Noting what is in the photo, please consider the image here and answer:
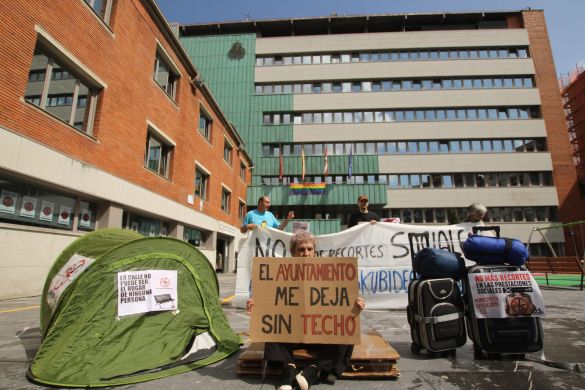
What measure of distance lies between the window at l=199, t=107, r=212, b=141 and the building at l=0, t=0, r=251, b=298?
2.02 m

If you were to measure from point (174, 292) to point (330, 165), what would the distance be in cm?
3047

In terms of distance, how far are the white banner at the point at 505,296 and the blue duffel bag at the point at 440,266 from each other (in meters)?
0.21

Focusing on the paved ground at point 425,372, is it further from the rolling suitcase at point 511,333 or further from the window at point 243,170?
the window at point 243,170

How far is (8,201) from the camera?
7652 mm

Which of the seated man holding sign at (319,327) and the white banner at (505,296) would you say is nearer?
the seated man holding sign at (319,327)

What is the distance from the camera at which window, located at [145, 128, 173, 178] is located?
14087 mm

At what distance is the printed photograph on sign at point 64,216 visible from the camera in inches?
365

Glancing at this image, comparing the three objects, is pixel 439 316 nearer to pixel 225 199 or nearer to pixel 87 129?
pixel 87 129

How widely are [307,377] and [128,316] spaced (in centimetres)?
192

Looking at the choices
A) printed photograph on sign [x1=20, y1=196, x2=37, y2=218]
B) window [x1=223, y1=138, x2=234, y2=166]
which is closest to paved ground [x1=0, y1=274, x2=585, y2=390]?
printed photograph on sign [x1=20, y1=196, x2=37, y2=218]

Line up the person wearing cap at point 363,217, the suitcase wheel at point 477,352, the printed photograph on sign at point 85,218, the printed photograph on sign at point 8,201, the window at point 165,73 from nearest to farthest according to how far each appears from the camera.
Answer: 1. the suitcase wheel at point 477,352
2. the person wearing cap at point 363,217
3. the printed photograph on sign at point 8,201
4. the printed photograph on sign at point 85,218
5. the window at point 165,73

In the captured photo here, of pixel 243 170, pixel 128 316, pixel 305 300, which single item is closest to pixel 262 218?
pixel 128 316

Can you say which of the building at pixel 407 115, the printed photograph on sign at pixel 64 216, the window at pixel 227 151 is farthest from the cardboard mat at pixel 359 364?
the building at pixel 407 115

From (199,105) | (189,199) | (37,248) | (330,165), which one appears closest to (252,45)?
(330,165)
